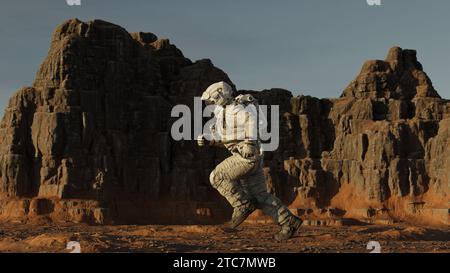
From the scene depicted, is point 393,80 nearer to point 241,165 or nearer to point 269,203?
point 269,203

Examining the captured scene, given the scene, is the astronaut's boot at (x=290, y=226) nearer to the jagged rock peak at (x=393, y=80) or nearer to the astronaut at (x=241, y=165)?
the astronaut at (x=241, y=165)

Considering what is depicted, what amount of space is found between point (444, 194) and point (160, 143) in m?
25.6

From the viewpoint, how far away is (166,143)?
58.4m

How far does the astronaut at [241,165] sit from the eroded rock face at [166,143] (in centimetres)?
3266

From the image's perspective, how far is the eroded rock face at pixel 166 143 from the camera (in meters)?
52.2

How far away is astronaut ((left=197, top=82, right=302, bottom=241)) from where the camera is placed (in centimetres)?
1772

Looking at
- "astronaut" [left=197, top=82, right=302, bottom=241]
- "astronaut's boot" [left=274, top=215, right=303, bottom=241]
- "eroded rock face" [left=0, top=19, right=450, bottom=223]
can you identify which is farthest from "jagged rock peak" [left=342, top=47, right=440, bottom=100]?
"astronaut" [left=197, top=82, right=302, bottom=241]

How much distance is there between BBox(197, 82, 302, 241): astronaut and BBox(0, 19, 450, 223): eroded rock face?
3266cm

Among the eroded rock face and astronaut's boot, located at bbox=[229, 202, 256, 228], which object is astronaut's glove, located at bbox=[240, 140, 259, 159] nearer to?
astronaut's boot, located at bbox=[229, 202, 256, 228]

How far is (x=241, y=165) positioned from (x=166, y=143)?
41.0 metres

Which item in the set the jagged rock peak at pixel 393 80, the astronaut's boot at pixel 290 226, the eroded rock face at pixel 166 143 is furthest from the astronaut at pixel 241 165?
the jagged rock peak at pixel 393 80

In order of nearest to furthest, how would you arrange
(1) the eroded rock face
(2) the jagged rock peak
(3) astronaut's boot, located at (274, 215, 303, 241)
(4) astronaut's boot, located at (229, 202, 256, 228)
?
(4) astronaut's boot, located at (229, 202, 256, 228), (3) astronaut's boot, located at (274, 215, 303, 241), (1) the eroded rock face, (2) the jagged rock peak

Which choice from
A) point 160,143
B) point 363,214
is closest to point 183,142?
point 160,143

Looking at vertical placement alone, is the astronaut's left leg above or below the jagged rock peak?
below
